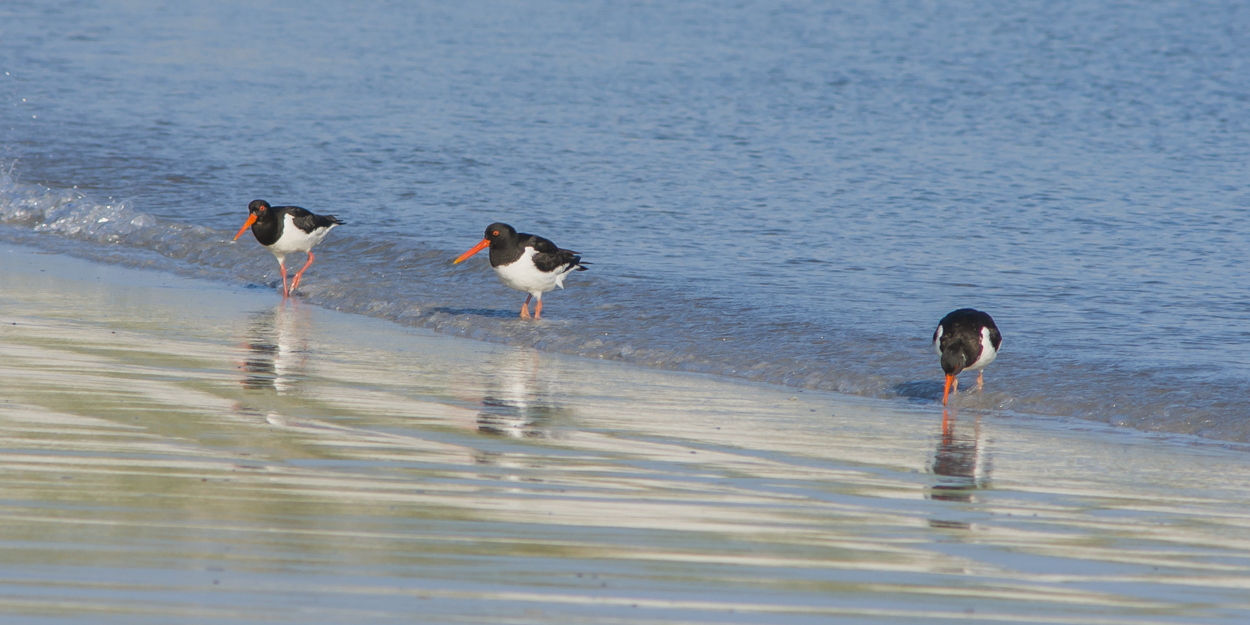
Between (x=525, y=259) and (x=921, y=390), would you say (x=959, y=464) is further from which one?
(x=525, y=259)

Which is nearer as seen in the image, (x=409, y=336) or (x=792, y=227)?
(x=409, y=336)

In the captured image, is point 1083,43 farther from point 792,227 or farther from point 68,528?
point 68,528

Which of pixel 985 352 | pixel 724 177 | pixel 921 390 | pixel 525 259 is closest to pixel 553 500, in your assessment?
pixel 985 352

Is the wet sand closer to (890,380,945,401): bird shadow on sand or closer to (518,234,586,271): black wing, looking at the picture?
(890,380,945,401): bird shadow on sand

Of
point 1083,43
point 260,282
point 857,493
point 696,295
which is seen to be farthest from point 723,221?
point 1083,43

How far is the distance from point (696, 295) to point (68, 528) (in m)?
6.33

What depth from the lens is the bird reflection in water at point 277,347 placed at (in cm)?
707

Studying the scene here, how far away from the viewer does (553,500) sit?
4.95 meters

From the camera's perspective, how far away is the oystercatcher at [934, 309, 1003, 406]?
289 inches

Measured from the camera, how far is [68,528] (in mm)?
4293

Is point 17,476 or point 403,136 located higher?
point 403,136

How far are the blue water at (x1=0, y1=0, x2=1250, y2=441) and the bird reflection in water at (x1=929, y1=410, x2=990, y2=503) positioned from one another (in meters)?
0.88

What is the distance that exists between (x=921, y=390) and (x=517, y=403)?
8.19ft

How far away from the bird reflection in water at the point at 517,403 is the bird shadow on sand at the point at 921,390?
211 centimetres
